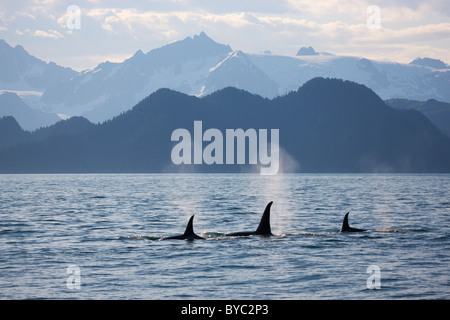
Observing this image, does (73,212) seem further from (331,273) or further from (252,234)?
(331,273)

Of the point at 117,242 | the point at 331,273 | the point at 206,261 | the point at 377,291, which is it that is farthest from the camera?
the point at 117,242

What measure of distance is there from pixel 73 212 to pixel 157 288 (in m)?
45.4

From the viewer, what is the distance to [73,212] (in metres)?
68.5

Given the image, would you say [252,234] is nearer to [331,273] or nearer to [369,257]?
[369,257]

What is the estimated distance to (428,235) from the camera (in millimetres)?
43000

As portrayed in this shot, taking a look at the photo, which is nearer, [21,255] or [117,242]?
[21,255]

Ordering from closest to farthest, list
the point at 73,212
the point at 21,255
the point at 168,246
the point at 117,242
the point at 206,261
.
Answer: the point at 206,261
the point at 21,255
the point at 168,246
the point at 117,242
the point at 73,212

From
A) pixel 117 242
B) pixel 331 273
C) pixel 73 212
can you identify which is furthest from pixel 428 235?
pixel 73 212

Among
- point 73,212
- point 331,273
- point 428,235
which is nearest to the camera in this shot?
point 331,273

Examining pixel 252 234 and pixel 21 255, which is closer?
pixel 21 255

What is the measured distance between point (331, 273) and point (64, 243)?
58.1 ft
